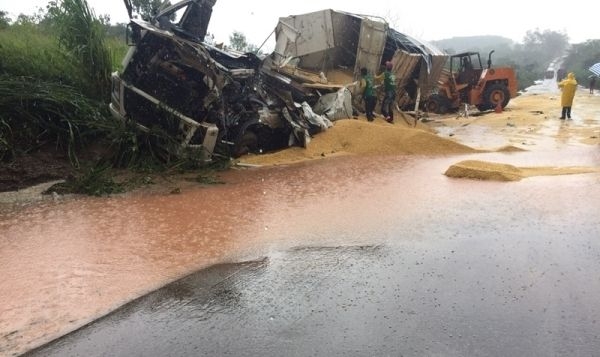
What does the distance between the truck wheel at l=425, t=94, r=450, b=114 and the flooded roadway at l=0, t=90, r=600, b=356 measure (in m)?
11.4

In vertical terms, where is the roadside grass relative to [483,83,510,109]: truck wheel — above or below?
above

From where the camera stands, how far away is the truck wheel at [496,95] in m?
18.1

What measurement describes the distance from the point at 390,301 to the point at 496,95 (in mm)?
16695

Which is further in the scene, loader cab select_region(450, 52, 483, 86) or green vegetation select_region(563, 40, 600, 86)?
green vegetation select_region(563, 40, 600, 86)

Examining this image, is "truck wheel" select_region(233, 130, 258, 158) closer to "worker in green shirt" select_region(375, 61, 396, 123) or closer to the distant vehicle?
"worker in green shirt" select_region(375, 61, 396, 123)

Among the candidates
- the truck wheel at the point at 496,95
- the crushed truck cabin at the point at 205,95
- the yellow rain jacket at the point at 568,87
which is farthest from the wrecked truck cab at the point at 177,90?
the truck wheel at the point at 496,95

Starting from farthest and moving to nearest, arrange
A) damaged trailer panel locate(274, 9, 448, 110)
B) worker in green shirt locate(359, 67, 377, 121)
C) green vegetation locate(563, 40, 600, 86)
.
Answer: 1. green vegetation locate(563, 40, 600, 86)
2. damaged trailer panel locate(274, 9, 448, 110)
3. worker in green shirt locate(359, 67, 377, 121)

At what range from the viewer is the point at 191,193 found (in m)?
7.09

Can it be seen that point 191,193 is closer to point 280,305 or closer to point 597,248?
point 280,305

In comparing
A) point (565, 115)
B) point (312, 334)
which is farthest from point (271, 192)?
point (565, 115)

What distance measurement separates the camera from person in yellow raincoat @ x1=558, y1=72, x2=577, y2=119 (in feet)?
45.8

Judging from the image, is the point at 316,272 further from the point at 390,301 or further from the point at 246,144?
the point at 246,144

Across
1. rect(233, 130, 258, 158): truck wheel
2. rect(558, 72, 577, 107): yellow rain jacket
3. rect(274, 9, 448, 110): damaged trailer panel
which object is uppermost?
rect(274, 9, 448, 110): damaged trailer panel

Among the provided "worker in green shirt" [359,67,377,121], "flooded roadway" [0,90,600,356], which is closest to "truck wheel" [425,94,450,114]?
"worker in green shirt" [359,67,377,121]
